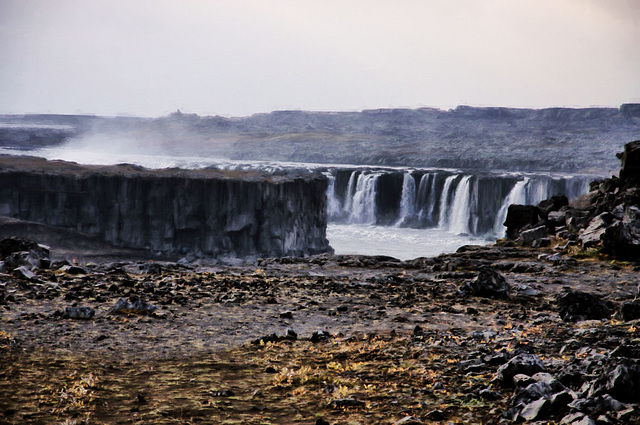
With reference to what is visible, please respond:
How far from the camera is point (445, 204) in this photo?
2537 inches

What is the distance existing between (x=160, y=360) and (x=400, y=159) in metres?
125

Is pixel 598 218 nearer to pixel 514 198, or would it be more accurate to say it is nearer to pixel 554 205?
pixel 554 205

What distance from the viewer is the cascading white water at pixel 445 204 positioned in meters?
63.9

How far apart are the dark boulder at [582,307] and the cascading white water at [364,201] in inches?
2267

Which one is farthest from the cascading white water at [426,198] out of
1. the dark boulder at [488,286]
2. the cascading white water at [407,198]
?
the dark boulder at [488,286]

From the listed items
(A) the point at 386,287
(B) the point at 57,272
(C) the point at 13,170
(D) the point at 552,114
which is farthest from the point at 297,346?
(D) the point at 552,114

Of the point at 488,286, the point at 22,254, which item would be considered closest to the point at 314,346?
the point at 488,286

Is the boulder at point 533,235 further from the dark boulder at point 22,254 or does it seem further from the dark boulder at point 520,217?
the dark boulder at point 22,254

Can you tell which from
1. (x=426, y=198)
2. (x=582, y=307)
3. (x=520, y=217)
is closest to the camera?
(x=582, y=307)

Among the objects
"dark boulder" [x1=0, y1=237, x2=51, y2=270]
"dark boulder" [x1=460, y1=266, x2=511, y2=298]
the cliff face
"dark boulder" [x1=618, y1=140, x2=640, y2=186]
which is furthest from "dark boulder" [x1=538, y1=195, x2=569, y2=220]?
the cliff face

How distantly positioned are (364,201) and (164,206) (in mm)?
26106

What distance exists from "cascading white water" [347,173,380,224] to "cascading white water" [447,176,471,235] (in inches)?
374

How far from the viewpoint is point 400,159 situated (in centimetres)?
13088

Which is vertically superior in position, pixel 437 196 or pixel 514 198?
pixel 514 198
